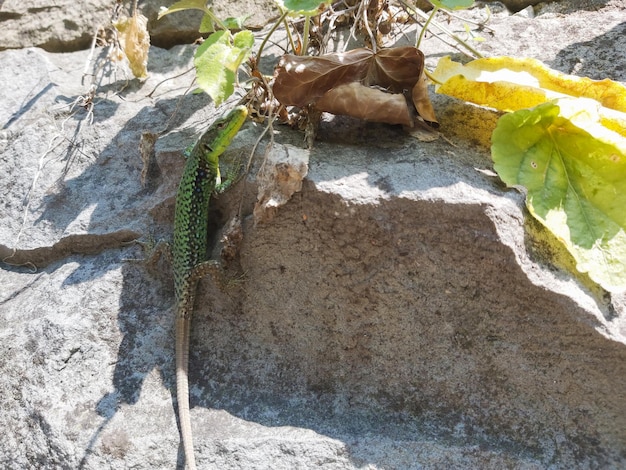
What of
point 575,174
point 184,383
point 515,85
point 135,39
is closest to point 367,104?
point 515,85

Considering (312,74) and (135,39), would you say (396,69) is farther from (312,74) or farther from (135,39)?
(135,39)

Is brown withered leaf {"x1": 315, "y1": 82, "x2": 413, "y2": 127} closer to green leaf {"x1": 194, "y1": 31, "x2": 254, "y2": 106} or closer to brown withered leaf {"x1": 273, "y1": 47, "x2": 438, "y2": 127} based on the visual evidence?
brown withered leaf {"x1": 273, "y1": 47, "x2": 438, "y2": 127}

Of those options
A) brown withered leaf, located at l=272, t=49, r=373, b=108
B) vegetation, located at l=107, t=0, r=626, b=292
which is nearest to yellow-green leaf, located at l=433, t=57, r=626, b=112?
vegetation, located at l=107, t=0, r=626, b=292

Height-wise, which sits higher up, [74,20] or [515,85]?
[74,20]

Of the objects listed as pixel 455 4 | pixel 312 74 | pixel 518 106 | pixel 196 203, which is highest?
pixel 455 4

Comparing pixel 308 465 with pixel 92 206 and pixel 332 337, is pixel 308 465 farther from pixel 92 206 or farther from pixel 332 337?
pixel 92 206

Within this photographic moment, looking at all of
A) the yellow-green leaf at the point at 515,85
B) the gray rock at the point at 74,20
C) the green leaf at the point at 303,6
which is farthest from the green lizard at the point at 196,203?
the gray rock at the point at 74,20

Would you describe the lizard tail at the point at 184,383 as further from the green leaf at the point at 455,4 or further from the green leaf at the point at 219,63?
the green leaf at the point at 455,4
